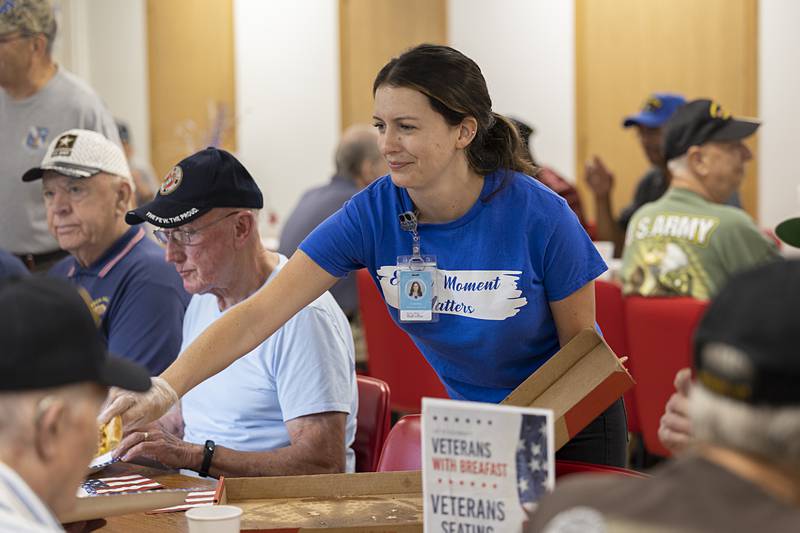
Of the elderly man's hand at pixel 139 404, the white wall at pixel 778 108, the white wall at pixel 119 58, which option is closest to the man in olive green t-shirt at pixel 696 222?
the elderly man's hand at pixel 139 404

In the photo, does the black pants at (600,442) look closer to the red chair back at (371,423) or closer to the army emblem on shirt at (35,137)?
the red chair back at (371,423)

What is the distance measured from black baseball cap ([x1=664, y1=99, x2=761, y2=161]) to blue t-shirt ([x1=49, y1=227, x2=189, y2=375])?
6.62ft

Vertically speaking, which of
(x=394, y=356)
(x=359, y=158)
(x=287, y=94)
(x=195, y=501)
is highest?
(x=287, y=94)

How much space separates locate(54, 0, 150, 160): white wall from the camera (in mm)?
8547

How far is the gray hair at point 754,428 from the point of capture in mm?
877

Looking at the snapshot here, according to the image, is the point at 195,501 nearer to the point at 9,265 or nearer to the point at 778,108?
the point at 9,265

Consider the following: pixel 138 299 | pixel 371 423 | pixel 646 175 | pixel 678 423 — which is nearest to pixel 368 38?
pixel 646 175

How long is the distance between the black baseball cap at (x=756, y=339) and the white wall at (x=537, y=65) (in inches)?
265

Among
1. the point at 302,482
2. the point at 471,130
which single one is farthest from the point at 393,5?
the point at 302,482

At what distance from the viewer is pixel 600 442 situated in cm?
229

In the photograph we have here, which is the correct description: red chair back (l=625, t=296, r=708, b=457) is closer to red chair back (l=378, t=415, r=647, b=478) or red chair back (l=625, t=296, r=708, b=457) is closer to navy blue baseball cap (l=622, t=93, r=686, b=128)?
red chair back (l=378, t=415, r=647, b=478)

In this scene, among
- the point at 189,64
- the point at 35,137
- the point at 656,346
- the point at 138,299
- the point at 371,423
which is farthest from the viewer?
the point at 189,64

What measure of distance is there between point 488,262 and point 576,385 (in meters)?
0.43

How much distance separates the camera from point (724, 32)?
22.8ft
